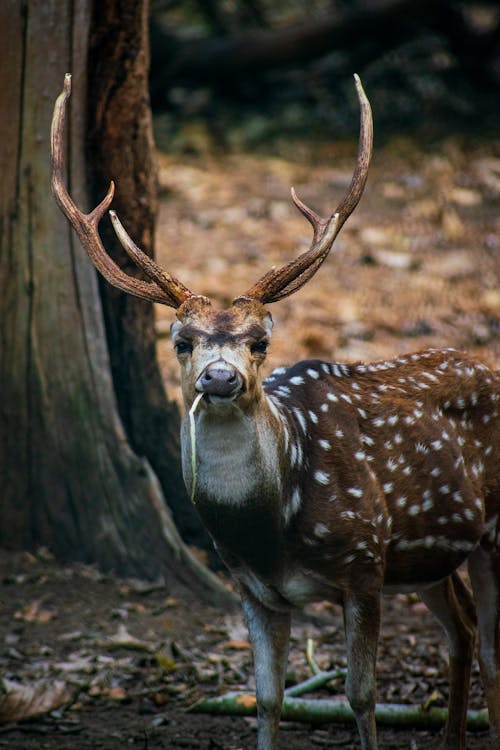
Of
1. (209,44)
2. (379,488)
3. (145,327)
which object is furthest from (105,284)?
(209,44)

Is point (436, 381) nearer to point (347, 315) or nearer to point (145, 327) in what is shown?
point (145, 327)

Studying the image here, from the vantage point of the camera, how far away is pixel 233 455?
4.07 meters

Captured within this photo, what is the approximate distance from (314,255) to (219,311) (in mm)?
458

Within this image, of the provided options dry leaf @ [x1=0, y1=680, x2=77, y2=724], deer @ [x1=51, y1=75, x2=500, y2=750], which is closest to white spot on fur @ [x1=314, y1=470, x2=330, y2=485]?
deer @ [x1=51, y1=75, x2=500, y2=750]

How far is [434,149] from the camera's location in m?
11.5

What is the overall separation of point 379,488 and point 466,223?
20.8 feet

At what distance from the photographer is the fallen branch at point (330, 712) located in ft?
16.7

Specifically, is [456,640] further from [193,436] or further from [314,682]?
[193,436]

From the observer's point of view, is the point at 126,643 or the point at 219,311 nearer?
the point at 219,311

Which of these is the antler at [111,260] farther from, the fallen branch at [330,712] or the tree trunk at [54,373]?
the fallen branch at [330,712]

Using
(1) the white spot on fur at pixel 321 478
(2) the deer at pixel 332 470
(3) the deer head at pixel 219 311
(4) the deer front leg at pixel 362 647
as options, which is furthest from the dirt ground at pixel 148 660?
(3) the deer head at pixel 219 311

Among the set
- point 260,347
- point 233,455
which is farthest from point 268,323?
point 233,455

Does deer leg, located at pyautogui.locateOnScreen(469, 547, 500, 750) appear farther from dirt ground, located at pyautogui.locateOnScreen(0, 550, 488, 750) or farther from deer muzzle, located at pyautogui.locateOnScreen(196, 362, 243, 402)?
deer muzzle, located at pyautogui.locateOnScreen(196, 362, 243, 402)

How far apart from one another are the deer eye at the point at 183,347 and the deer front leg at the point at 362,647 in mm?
1165
